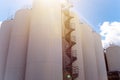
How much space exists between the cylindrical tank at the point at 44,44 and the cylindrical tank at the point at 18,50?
1.60 metres

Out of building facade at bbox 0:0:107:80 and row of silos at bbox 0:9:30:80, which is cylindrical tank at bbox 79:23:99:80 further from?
row of silos at bbox 0:9:30:80

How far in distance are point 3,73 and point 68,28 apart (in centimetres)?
821

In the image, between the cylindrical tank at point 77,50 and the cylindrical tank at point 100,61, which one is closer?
the cylindrical tank at point 77,50

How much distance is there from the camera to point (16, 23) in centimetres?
1777

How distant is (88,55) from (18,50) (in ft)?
27.3

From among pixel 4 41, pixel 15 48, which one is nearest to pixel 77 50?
pixel 15 48

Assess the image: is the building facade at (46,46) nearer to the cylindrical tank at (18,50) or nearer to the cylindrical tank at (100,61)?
the cylindrical tank at (18,50)

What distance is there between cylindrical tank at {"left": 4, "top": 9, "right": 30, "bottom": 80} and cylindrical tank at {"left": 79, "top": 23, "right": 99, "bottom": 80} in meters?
7.17

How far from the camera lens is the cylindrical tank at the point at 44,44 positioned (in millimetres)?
13638

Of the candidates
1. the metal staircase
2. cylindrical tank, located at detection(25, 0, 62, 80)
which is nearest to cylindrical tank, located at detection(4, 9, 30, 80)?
cylindrical tank, located at detection(25, 0, 62, 80)

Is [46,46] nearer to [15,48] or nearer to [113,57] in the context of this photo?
[15,48]

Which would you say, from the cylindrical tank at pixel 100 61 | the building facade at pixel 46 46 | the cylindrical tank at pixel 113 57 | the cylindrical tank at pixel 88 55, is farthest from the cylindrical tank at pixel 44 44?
the cylindrical tank at pixel 113 57

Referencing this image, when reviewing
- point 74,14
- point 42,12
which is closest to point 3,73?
point 42,12

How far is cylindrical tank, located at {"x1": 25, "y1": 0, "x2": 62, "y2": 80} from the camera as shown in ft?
44.7
